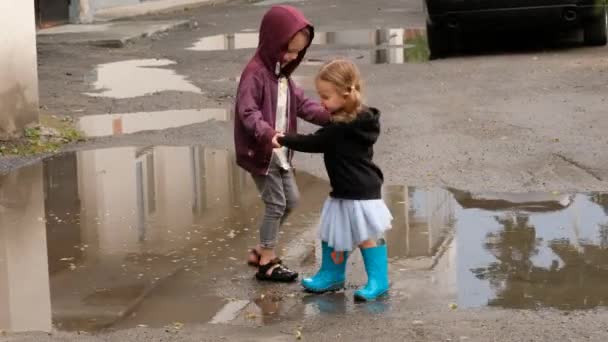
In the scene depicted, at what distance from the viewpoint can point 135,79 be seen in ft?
46.0

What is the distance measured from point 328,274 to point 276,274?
334 millimetres

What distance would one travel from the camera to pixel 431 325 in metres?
5.70

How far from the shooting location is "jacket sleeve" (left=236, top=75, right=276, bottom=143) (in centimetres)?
631

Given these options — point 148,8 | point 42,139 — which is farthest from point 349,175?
→ point 148,8

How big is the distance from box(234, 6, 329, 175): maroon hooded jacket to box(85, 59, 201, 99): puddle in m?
6.23

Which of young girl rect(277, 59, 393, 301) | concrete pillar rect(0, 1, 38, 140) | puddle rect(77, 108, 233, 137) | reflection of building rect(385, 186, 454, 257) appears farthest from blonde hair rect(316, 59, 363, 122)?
puddle rect(77, 108, 233, 137)

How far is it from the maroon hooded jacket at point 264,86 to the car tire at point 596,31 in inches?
361

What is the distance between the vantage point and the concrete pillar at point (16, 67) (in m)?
9.85

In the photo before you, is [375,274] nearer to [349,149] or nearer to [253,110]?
[349,149]

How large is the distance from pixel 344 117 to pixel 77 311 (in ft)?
5.22

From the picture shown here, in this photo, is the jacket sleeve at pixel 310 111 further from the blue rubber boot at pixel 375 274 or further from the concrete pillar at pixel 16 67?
the concrete pillar at pixel 16 67

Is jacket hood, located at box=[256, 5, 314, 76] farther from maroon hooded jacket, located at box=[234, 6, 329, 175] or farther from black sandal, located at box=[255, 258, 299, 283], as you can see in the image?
black sandal, located at box=[255, 258, 299, 283]

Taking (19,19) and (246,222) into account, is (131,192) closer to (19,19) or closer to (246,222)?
(246,222)

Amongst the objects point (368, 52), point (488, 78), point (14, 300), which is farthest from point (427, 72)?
point (14, 300)
